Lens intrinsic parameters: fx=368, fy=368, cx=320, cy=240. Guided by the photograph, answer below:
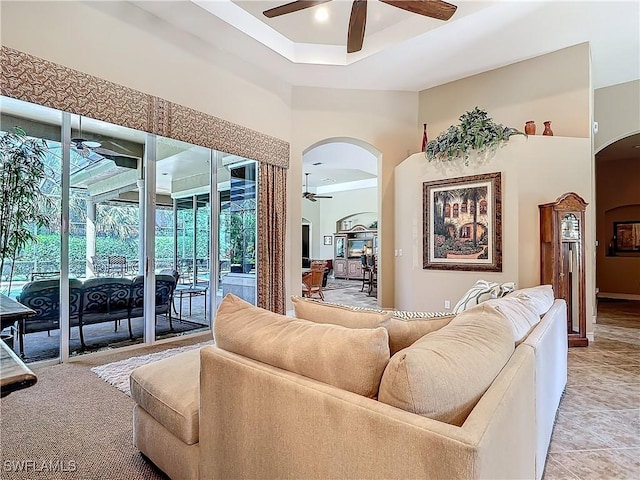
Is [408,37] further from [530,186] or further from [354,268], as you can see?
[354,268]

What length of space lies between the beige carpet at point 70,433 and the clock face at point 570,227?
4.72 metres

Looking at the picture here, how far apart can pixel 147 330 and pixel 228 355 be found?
3369 millimetres

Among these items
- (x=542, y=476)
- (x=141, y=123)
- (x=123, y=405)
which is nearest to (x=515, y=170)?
(x=542, y=476)

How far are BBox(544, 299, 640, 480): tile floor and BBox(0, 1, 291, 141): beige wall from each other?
4.63 meters

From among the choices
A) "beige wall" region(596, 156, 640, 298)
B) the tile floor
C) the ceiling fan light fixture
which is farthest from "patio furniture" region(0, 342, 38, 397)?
"beige wall" region(596, 156, 640, 298)

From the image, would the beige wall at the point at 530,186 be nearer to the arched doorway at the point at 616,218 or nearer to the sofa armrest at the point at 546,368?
the sofa armrest at the point at 546,368

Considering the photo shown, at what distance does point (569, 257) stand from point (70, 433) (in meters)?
5.20

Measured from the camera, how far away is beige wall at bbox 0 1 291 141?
316 centimetres

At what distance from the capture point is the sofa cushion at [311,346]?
1.18 meters

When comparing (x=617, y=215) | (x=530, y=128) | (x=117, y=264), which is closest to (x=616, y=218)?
(x=617, y=215)

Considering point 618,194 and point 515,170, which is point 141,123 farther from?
point 618,194

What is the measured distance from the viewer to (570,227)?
444 cm

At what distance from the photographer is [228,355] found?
4.93ft

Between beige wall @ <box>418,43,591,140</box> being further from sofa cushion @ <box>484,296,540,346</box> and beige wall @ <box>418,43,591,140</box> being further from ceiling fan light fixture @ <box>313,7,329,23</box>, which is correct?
sofa cushion @ <box>484,296,540,346</box>
